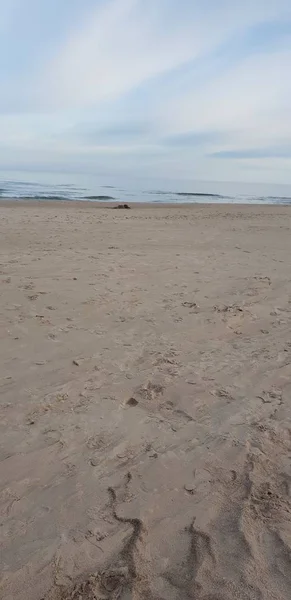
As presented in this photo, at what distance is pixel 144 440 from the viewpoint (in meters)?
2.80

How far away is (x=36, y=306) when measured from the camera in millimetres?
5184

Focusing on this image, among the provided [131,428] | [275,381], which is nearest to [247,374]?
[275,381]

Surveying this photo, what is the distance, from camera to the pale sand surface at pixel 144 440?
190 centimetres

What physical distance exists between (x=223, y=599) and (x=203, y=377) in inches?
79.1

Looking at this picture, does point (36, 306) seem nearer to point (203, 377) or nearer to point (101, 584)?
point (203, 377)

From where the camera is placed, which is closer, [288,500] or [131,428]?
[288,500]

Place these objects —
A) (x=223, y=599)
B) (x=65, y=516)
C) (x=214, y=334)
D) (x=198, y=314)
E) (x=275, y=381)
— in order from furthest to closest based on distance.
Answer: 1. (x=198, y=314)
2. (x=214, y=334)
3. (x=275, y=381)
4. (x=65, y=516)
5. (x=223, y=599)

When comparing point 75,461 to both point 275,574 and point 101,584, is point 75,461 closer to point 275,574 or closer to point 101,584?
point 101,584

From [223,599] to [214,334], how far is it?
3.06 metres

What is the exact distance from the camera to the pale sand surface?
190cm

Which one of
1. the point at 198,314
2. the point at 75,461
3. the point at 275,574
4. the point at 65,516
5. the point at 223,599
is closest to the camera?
the point at 223,599

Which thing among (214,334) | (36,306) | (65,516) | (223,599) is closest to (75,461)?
(65,516)

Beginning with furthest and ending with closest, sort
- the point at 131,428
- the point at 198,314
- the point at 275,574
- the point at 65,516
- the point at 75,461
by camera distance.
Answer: the point at 198,314 → the point at 131,428 → the point at 75,461 → the point at 65,516 → the point at 275,574

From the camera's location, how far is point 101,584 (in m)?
1.82
